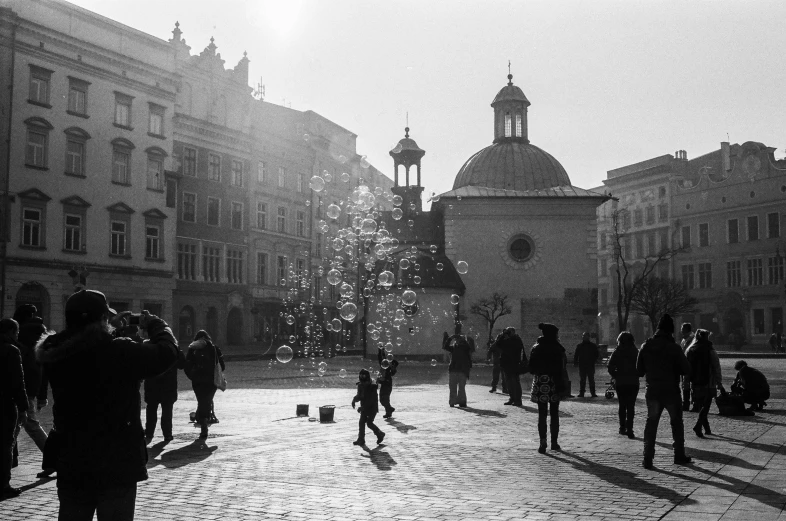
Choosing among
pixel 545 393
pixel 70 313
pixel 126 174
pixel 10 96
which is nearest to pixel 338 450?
pixel 545 393

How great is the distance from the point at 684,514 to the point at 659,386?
3.49m

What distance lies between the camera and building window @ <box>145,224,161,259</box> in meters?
45.8

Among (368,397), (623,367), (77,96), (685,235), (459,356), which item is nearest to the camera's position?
(368,397)

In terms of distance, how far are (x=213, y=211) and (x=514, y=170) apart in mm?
18939

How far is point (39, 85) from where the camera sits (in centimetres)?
3975

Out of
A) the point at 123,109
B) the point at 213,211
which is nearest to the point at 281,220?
the point at 213,211

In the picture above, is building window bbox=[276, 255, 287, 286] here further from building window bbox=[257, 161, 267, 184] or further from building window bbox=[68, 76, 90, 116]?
building window bbox=[68, 76, 90, 116]

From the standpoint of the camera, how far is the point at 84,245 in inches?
1639

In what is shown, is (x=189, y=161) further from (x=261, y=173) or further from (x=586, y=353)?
(x=586, y=353)

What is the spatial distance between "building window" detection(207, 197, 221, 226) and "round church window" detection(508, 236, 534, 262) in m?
18.8

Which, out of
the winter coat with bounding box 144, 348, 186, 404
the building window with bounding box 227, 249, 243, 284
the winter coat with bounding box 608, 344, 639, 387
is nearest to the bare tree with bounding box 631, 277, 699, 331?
the building window with bounding box 227, 249, 243, 284

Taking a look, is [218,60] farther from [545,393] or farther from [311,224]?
[545,393]

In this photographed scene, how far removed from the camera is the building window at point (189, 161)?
5312 centimetres

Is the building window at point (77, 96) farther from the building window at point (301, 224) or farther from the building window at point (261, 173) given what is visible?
the building window at point (301, 224)
